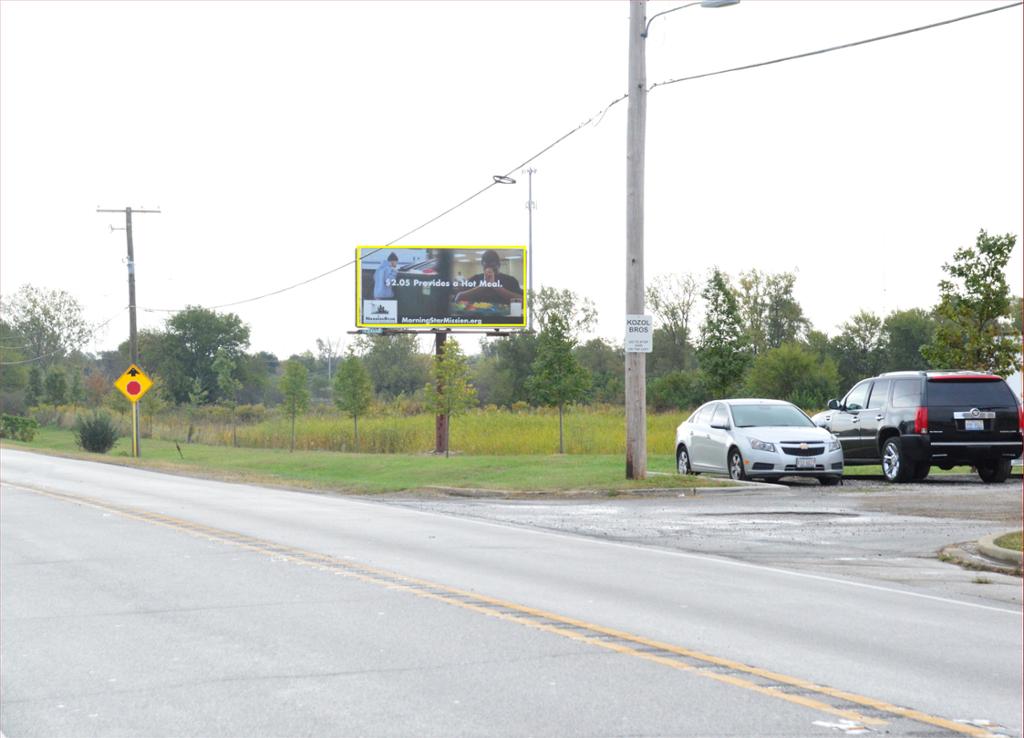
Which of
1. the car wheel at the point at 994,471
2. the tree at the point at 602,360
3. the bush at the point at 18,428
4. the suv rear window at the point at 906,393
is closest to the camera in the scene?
the suv rear window at the point at 906,393

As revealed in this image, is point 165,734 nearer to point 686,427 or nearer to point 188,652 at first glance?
point 188,652

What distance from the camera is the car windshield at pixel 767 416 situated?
22.9 m

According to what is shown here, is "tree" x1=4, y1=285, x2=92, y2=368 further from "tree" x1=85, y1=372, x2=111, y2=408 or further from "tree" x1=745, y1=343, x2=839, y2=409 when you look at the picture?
"tree" x1=745, y1=343, x2=839, y2=409

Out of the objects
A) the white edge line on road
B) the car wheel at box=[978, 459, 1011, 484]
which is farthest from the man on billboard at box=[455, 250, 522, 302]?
the car wheel at box=[978, 459, 1011, 484]

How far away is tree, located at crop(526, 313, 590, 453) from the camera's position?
39688 millimetres

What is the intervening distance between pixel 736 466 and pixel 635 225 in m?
4.74

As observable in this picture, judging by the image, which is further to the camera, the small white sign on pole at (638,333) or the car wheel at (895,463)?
the small white sign on pole at (638,333)

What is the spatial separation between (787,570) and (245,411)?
6331cm

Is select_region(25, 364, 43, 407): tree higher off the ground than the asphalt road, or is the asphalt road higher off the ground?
select_region(25, 364, 43, 407): tree

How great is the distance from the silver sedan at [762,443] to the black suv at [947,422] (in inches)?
43.0

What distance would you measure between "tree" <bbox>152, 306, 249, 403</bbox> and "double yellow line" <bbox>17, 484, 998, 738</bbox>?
94523 millimetres

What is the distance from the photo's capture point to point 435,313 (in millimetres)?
→ 45250

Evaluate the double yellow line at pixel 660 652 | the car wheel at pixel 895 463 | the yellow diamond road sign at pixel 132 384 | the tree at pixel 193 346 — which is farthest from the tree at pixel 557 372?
the tree at pixel 193 346

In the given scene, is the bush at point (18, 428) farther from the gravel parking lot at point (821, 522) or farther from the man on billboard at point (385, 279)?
the gravel parking lot at point (821, 522)
